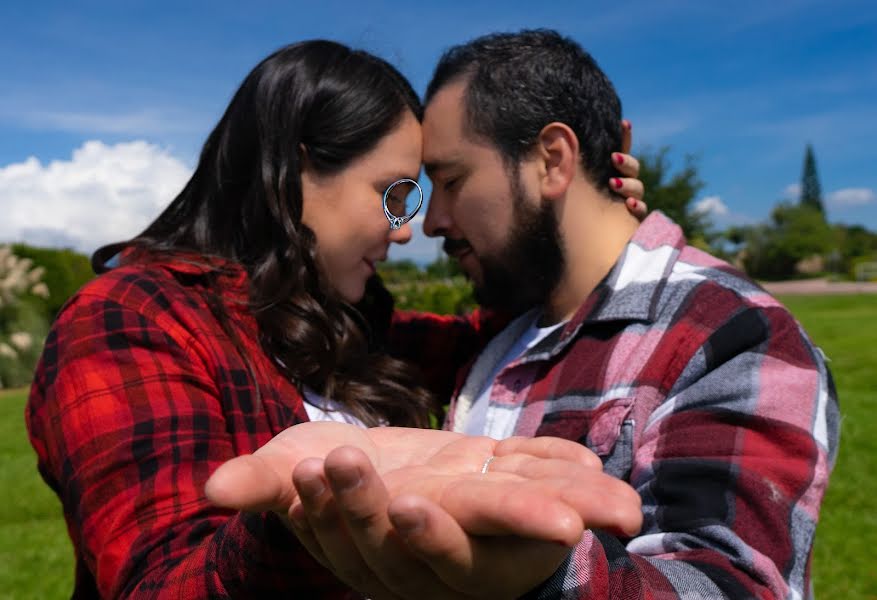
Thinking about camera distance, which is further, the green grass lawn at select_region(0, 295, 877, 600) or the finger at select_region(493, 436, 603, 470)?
the green grass lawn at select_region(0, 295, 877, 600)

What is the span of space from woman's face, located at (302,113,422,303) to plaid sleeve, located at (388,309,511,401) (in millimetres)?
738

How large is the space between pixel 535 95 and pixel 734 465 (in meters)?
1.52

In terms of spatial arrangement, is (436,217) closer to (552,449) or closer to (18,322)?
(552,449)

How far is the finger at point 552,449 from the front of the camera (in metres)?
1.09

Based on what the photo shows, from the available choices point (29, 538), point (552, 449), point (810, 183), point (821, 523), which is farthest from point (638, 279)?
point (810, 183)

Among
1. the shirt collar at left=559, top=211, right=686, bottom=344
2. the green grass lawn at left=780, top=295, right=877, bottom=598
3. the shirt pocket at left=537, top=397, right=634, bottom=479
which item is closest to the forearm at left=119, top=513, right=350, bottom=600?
the shirt pocket at left=537, top=397, right=634, bottom=479

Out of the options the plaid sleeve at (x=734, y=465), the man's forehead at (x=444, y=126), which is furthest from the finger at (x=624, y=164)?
the plaid sleeve at (x=734, y=465)

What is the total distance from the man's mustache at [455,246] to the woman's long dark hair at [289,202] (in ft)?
1.91

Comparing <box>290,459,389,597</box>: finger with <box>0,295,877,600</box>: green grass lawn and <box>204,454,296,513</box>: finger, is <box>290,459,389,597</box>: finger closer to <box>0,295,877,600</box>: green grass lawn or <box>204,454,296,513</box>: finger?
<box>204,454,296,513</box>: finger

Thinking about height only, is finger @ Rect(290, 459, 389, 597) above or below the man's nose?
below

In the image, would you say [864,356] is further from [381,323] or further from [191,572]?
[191,572]

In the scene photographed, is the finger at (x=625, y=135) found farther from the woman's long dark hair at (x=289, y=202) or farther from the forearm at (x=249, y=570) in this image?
the forearm at (x=249, y=570)

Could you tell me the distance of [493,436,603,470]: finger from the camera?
A: 3.59ft

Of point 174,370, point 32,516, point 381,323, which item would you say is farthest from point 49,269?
point 174,370
